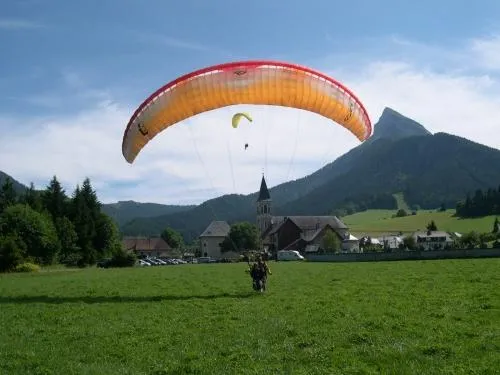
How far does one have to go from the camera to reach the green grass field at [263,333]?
9008 millimetres

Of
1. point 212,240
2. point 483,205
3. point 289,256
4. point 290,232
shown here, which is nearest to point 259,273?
point 289,256

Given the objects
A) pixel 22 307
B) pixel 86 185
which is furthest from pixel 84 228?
pixel 22 307

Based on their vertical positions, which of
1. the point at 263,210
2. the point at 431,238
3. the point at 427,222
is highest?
the point at 263,210

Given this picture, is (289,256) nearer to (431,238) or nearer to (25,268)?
(25,268)

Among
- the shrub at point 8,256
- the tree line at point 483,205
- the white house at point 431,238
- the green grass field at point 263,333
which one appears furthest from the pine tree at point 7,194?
the tree line at point 483,205

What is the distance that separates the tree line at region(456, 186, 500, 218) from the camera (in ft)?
454

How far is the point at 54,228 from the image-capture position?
66438mm

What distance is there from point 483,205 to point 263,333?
143047 mm

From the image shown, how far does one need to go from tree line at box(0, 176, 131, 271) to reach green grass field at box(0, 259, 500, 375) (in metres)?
39.8

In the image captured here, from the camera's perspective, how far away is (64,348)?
426 inches

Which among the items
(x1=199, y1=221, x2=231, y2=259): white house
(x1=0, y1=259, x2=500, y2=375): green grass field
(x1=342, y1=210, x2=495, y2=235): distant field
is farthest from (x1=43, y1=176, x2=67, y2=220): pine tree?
(x1=342, y1=210, x2=495, y2=235): distant field

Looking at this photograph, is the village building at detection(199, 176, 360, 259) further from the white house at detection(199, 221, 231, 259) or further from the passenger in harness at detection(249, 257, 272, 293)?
the passenger in harness at detection(249, 257, 272, 293)

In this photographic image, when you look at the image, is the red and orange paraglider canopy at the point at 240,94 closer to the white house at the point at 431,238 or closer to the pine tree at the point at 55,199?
the pine tree at the point at 55,199

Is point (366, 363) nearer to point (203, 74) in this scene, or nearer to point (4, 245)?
point (203, 74)
